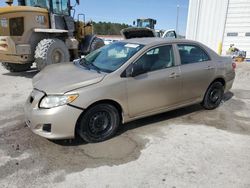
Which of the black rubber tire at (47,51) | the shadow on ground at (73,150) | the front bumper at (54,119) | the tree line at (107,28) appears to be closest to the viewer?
the shadow on ground at (73,150)

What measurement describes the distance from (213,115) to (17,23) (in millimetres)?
6785

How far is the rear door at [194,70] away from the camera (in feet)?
14.7

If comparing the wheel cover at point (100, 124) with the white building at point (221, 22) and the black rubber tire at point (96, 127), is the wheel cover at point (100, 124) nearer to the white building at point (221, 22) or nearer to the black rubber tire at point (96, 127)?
the black rubber tire at point (96, 127)

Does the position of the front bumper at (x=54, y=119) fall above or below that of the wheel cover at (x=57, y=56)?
below

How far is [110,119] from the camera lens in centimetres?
374

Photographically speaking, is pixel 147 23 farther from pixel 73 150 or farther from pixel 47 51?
pixel 73 150

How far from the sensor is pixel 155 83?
4016 millimetres

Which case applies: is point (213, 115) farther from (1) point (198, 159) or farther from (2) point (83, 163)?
(2) point (83, 163)

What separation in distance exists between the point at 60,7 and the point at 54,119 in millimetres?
7040

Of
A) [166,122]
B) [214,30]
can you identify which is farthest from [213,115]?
[214,30]

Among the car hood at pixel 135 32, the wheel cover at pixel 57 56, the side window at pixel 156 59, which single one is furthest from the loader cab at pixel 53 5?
the side window at pixel 156 59

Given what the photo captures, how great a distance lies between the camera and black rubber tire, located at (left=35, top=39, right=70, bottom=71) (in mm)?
7586

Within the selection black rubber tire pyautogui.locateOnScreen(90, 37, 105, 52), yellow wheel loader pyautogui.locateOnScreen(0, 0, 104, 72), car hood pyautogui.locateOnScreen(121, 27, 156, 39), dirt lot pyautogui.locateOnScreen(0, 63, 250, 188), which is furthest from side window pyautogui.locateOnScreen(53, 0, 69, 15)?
dirt lot pyautogui.locateOnScreen(0, 63, 250, 188)

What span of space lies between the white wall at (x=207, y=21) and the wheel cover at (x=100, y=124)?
11434 mm
